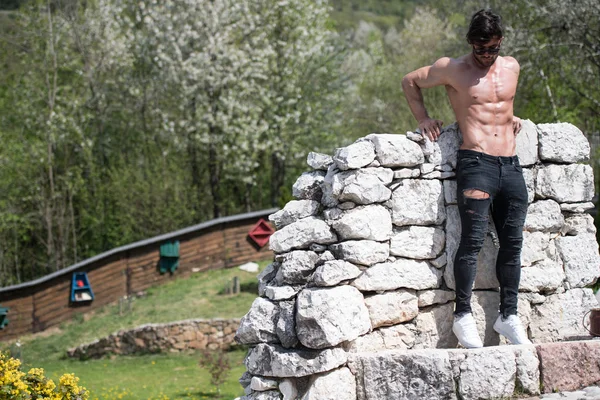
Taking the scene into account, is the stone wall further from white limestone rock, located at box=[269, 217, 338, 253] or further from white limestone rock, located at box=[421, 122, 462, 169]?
white limestone rock, located at box=[421, 122, 462, 169]

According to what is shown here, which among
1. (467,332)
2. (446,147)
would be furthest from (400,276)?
(446,147)

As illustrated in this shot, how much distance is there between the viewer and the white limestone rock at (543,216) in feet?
21.6

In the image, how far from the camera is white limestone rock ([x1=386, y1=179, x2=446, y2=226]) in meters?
6.24

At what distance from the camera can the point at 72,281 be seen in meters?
20.2

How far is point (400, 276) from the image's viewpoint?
6191 mm

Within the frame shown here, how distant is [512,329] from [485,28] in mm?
2310

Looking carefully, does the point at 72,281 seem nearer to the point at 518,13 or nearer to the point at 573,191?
the point at 518,13

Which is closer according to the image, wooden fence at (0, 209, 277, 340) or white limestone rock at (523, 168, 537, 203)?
white limestone rock at (523, 168, 537, 203)

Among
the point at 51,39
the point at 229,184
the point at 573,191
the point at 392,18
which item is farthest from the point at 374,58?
the point at 392,18

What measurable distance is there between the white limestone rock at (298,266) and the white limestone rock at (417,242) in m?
0.64

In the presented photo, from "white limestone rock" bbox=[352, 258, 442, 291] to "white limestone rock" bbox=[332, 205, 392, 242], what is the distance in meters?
0.24

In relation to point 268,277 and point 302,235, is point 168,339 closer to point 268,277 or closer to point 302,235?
point 268,277

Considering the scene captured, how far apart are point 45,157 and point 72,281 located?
236 inches

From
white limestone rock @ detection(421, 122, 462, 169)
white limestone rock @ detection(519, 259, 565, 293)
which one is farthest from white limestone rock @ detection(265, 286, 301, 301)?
white limestone rock @ detection(519, 259, 565, 293)
